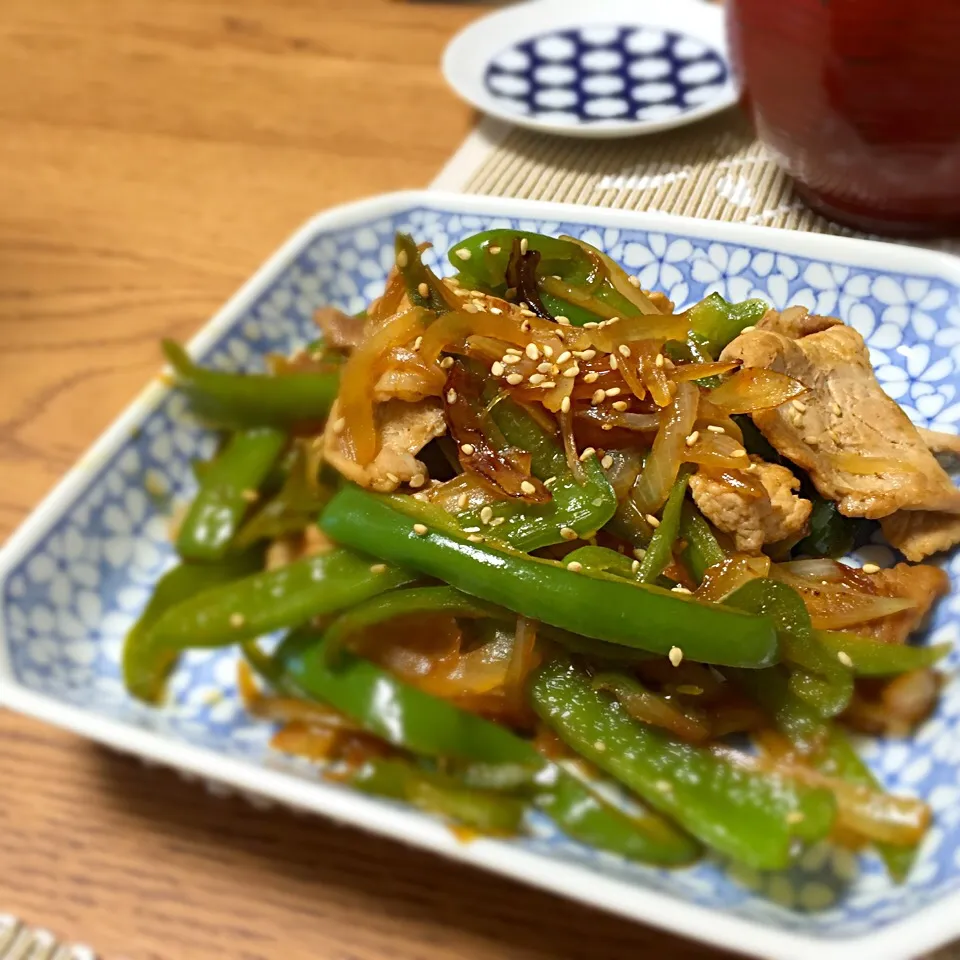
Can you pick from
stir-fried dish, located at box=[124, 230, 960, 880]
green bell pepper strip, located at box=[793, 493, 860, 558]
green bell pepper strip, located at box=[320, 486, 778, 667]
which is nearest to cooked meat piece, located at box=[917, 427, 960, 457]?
stir-fried dish, located at box=[124, 230, 960, 880]

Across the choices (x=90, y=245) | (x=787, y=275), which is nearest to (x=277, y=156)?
(x=90, y=245)

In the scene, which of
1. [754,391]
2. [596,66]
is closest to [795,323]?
[754,391]

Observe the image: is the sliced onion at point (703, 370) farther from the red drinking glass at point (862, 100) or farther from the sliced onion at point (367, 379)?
the red drinking glass at point (862, 100)

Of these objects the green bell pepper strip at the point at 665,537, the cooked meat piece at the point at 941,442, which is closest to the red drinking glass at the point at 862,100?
the cooked meat piece at the point at 941,442

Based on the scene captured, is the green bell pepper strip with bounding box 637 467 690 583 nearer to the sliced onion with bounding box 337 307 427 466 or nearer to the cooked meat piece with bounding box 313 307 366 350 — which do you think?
the sliced onion with bounding box 337 307 427 466

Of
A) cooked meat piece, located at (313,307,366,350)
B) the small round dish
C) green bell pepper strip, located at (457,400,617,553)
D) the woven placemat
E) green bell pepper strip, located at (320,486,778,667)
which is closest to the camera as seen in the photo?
green bell pepper strip, located at (320,486,778,667)

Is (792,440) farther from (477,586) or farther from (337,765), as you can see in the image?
(337,765)

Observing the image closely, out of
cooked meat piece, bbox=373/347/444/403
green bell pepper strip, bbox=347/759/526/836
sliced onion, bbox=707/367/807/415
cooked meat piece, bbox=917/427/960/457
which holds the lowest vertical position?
green bell pepper strip, bbox=347/759/526/836

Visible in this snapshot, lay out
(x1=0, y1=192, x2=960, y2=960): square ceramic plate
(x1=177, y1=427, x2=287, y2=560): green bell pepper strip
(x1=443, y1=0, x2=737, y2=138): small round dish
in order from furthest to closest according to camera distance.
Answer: (x1=443, y1=0, x2=737, y2=138): small round dish
(x1=177, y1=427, x2=287, y2=560): green bell pepper strip
(x1=0, y1=192, x2=960, y2=960): square ceramic plate

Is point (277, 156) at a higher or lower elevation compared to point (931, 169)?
lower
